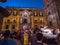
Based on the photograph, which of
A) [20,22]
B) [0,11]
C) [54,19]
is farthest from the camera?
[20,22]

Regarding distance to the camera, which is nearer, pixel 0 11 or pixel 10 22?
pixel 0 11

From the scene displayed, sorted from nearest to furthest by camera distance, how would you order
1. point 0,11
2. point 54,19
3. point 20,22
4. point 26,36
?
point 26,36 < point 0,11 < point 54,19 < point 20,22

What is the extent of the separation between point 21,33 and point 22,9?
26.8m

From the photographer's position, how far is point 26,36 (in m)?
8.23

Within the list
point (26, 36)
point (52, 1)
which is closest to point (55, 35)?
point (26, 36)

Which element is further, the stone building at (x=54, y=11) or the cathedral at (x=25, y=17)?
the cathedral at (x=25, y=17)

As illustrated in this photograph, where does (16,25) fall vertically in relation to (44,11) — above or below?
below

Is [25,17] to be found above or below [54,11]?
below

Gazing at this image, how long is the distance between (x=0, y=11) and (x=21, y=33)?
2.21m

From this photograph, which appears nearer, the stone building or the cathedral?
the stone building

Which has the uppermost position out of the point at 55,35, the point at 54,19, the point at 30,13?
the point at 30,13

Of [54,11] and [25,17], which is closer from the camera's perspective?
[54,11]

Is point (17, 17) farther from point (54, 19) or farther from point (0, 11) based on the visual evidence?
point (0, 11)

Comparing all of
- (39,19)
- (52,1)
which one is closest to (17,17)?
(39,19)
